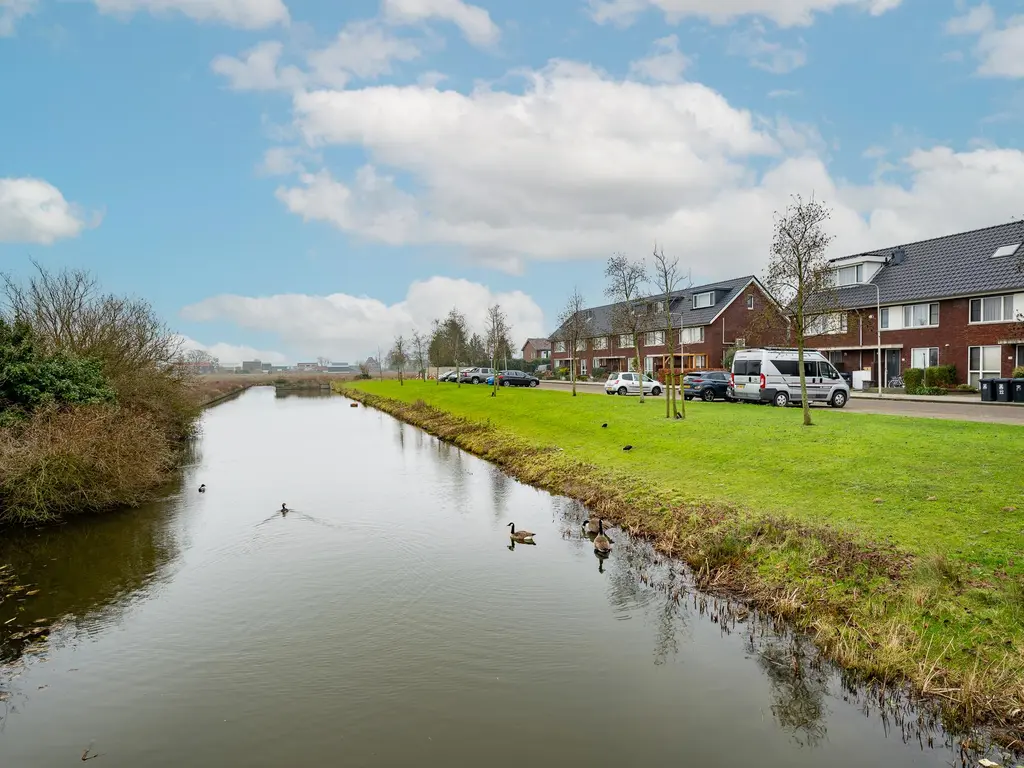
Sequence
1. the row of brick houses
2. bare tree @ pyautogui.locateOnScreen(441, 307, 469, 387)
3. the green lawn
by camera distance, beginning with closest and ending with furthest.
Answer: the green lawn < the row of brick houses < bare tree @ pyautogui.locateOnScreen(441, 307, 469, 387)

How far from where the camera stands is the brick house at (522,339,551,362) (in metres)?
120

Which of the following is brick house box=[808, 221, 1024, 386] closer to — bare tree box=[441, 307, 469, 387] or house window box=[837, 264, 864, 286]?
house window box=[837, 264, 864, 286]

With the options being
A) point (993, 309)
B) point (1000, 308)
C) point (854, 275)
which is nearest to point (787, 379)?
point (1000, 308)

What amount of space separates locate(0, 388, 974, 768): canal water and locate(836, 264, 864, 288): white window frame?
4493 cm

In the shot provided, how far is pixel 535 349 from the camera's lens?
123 m

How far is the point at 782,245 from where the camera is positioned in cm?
2238

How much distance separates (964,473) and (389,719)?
11802 millimetres

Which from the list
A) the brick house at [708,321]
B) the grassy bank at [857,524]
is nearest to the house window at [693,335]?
the brick house at [708,321]

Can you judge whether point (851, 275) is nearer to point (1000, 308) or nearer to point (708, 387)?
point (1000, 308)

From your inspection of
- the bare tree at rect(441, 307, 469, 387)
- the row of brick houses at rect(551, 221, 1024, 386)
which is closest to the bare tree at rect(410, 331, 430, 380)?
the bare tree at rect(441, 307, 469, 387)

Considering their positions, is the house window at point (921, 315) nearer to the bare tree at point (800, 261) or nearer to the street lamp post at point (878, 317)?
the street lamp post at point (878, 317)

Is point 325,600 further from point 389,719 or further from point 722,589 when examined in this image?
point 722,589

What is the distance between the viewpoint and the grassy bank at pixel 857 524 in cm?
754

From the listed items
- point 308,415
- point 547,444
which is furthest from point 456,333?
point 547,444
